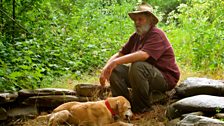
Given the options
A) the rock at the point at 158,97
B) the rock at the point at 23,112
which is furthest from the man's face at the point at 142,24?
the rock at the point at 23,112

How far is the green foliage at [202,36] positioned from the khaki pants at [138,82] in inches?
75.2

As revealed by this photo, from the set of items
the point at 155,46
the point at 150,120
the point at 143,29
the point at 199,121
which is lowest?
the point at 150,120

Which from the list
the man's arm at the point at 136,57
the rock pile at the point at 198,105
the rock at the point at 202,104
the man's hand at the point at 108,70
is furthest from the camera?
the man's hand at the point at 108,70

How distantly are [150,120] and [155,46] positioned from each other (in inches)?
36.2

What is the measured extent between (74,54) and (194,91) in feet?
10.6

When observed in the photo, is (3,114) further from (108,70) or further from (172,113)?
(172,113)

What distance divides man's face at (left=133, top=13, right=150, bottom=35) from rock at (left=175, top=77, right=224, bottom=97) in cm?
88

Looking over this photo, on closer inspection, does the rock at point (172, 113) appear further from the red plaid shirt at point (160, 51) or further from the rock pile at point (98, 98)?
the red plaid shirt at point (160, 51)

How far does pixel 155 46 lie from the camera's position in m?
4.94

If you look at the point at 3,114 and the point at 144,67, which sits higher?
the point at 144,67

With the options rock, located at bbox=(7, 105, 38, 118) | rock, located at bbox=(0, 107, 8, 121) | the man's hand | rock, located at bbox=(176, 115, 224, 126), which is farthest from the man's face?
rock, located at bbox=(0, 107, 8, 121)

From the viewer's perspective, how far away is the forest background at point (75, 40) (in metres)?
6.38

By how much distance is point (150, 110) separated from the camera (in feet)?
16.9

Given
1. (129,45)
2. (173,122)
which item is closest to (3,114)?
(129,45)
